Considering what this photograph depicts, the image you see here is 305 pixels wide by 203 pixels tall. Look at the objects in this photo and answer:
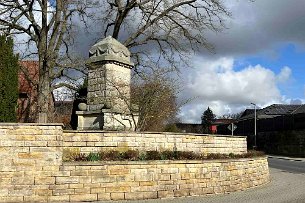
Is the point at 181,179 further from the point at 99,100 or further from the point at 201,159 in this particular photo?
the point at 99,100

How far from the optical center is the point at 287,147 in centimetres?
4641

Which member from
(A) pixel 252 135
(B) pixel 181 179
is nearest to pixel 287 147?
(A) pixel 252 135

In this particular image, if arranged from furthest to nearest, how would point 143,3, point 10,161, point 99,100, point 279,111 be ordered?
point 279,111, point 143,3, point 99,100, point 10,161

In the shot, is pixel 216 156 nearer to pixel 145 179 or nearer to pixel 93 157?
pixel 145 179

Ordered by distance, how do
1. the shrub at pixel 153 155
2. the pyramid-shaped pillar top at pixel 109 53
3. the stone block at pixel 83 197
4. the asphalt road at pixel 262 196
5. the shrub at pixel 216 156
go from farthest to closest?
1. the pyramid-shaped pillar top at pixel 109 53
2. the shrub at pixel 216 156
3. the shrub at pixel 153 155
4. the asphalt road at pixel 262 196
5. the stone block at pixel 83 197

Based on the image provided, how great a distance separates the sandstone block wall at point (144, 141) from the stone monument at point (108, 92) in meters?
2.78

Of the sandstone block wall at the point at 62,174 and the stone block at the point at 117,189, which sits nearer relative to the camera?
the sandstone block wall at the point at 62,174

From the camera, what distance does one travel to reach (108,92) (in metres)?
16.5

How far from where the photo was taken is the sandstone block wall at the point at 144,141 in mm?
12164

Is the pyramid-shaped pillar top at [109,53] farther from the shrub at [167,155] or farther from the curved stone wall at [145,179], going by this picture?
the curved stone wall at [145,179]

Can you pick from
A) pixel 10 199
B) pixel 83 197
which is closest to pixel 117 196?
pixel 83 197

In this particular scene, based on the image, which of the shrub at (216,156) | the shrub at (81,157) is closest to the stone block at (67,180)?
the shrub at (81,157)

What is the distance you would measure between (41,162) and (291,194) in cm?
788

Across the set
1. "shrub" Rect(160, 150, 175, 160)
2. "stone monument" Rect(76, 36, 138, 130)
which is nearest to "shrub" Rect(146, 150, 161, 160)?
"shrub" Rect(160, 150, 175, 160)
